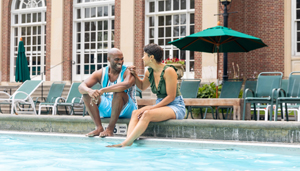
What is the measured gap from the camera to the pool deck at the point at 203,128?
4.35 m

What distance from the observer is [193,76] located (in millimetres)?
14734

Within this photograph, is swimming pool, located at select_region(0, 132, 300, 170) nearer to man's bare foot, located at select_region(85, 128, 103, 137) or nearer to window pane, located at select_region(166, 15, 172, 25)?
man's bare foot, located at select_region(85, 128, 103, 137)

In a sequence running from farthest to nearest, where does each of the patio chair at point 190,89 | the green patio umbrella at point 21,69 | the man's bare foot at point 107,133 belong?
the green patio umbrella at point 21,69
the patio chair at point 190,89
the man's bare foot at point 107,133

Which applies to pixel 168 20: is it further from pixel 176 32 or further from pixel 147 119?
pixel 147 119

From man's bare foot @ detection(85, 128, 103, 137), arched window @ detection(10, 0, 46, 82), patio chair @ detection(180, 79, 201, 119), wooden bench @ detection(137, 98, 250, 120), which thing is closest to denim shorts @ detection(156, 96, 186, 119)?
man's bare foot @ detection(85, 128, 103, 137)

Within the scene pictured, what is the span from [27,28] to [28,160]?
15.1 m

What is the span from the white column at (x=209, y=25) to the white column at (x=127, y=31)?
3.00 m

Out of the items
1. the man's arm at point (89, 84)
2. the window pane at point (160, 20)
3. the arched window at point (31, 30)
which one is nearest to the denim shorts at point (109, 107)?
the man's arm at point (89, 84)

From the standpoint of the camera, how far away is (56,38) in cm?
1675

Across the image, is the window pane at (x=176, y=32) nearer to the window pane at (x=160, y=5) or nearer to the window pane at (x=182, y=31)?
the window pane at (x=182, y=31)

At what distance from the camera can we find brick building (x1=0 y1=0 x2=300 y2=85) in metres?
14.2

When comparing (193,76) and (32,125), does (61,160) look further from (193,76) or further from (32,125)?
(193,76)

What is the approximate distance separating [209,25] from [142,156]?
1031 centimetres

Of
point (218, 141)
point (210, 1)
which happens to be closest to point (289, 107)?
point (218, 141)
